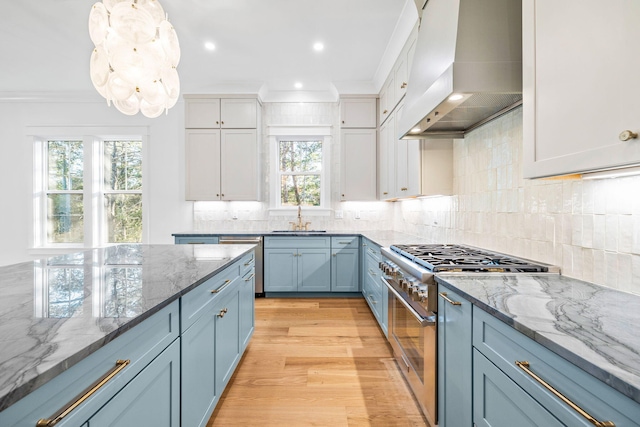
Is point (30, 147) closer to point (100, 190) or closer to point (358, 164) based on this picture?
point (100, 190)

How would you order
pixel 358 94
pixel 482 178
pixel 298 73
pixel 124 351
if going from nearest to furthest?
pixel 124 351
pixel 482 178
pixel 298 73
pixel 358 94

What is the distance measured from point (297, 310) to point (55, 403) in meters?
2.98

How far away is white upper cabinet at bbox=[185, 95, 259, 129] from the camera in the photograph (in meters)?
4.10

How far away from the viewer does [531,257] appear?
1641 millimetres

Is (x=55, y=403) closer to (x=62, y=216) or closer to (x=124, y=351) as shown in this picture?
(x=124, y=351)

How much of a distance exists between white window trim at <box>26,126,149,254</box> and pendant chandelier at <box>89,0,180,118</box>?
2653mm

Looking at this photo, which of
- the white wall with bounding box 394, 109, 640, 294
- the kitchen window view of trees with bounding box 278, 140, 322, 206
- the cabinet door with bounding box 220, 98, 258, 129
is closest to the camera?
the white wall with bounding box 394, 109, 640, 294

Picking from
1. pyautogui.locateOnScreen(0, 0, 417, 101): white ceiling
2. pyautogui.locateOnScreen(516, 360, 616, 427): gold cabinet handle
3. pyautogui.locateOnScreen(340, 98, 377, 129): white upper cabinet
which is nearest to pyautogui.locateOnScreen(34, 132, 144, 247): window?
pyautogui.locateOnScreen(0, 0, 417, 101): white ceiling

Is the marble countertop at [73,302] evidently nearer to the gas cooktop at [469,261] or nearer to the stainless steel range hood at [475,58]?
the gas cooktop at [469,261]

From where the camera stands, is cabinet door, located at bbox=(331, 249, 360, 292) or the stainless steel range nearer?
the stainless steel range

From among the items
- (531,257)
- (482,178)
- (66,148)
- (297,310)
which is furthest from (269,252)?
(66,148)

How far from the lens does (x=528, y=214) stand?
1.67m

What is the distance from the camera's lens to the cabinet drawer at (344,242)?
3.85m

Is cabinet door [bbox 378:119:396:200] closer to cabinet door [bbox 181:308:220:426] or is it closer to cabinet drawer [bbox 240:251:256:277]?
cabinet drawer [bbox 240:251:256:277]
